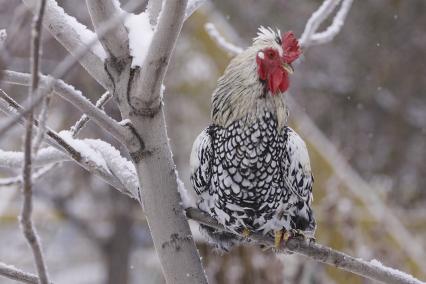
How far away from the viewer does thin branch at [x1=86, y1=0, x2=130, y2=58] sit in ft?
4.93

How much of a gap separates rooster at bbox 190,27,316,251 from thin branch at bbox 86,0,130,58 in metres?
0.45

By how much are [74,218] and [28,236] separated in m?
4.75

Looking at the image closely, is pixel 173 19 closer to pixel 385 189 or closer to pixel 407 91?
pixel 385 189

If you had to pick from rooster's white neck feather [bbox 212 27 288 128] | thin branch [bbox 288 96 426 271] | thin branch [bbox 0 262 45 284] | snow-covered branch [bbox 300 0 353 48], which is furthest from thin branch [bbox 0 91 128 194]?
thin branch [bbox 288 96 426 271]

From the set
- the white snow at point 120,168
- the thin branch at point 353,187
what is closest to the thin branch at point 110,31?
the white snow at point 120,168

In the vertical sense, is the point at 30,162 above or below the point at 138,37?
below

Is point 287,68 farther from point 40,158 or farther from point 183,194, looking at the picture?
point 40,158

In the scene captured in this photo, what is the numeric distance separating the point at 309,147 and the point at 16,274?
3.00 meters

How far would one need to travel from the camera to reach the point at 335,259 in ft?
5.15

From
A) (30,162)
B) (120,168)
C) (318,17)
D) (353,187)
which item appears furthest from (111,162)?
(353,187)

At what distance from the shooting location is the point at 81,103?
1.38 m

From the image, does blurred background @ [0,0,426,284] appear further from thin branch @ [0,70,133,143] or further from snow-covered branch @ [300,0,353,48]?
snow-covered branch @ [300,0,353,48]

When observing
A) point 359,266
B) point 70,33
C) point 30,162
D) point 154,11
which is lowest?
point 30,162

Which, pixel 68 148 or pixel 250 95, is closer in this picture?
pixel 68 148
